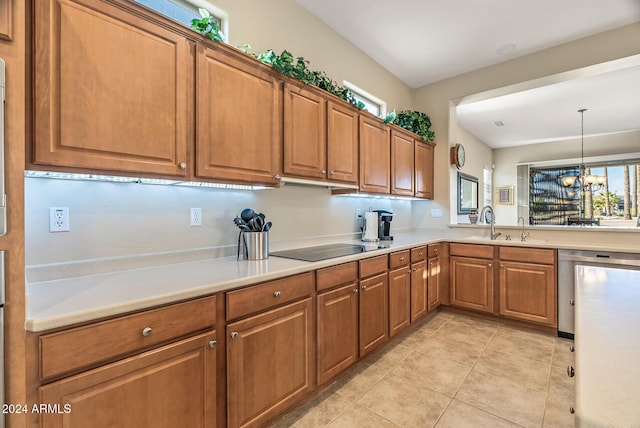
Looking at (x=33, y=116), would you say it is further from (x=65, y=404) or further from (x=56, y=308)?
(x=65, y=404)

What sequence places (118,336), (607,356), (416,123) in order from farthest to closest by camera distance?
(416,123)
(118,336)
(607,356)

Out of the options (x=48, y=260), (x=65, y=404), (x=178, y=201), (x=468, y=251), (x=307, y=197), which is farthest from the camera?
(x=468, y=251)

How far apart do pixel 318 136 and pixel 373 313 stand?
1.50 m

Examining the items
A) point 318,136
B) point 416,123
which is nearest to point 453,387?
point 318,136

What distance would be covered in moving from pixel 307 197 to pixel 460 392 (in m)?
1.90

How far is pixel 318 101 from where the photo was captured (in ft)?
7.71

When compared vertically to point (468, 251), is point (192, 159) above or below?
above

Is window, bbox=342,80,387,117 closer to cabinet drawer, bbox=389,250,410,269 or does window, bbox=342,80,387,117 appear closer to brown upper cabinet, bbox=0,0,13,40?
cabinet drawer, bbox=389,250,410,269

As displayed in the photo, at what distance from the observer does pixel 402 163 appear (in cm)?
345

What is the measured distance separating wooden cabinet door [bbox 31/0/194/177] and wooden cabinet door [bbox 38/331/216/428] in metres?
0.83

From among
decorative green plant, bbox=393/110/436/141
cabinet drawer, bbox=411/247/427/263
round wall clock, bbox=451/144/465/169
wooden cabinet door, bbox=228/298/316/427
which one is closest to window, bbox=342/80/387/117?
decorative green plant, bbox=393/110/436/141

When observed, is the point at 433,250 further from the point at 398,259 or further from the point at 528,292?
the point at 528,292

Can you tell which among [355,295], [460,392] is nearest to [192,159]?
[355,295]

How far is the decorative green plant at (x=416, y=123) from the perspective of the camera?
146 inches
